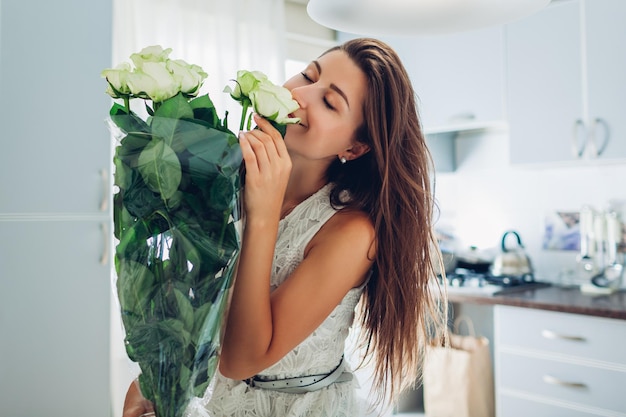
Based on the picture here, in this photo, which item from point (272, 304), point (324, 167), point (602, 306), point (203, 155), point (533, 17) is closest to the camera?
point (203, 155)

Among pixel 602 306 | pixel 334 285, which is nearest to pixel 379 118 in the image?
pixel 334 285

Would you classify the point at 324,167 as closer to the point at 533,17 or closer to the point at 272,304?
the point at 272,304

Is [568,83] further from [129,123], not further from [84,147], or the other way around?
[129,123]

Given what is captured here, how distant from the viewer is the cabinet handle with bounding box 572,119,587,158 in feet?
9.43

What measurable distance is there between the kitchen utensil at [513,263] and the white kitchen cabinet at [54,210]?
207cm

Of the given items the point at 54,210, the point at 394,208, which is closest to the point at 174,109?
the point at 394,208

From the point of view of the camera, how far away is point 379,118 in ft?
3.51

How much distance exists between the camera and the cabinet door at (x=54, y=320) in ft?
7.43

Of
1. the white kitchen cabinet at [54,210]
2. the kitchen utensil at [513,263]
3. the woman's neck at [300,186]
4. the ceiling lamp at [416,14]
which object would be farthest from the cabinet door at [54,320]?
the kitchen utensil at [513,263]

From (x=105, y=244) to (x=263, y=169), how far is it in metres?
1.93

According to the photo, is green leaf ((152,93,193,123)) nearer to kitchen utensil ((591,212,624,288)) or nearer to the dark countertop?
the dark countertop

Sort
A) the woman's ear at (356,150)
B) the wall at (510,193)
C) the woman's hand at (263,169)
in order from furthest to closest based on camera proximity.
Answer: the wall at (510,193) < the woman's ear at (356,150) < the woman's hand at (263,169)

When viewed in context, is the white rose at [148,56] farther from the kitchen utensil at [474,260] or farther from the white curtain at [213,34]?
the kitchen utensil at [474,260]

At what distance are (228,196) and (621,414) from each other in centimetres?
244
